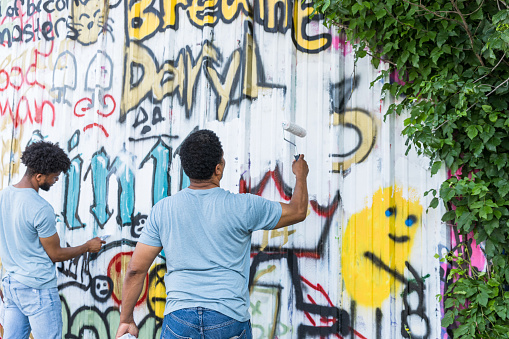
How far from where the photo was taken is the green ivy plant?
3.08m

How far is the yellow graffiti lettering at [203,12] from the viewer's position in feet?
14.0

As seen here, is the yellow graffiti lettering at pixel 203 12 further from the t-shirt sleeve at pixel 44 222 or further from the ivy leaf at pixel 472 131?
the ivy leaf at pixel 472 131

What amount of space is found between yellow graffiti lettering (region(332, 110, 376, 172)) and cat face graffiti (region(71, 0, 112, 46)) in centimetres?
257

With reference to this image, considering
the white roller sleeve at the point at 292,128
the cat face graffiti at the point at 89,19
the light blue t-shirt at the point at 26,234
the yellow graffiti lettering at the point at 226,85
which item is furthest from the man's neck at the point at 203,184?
the cat face graffiti at the point at 89,19

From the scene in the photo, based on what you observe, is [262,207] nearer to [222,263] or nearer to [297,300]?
[222,263]

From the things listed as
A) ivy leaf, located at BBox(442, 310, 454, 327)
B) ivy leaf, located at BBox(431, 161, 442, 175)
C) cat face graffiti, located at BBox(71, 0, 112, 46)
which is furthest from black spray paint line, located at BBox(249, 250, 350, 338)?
cat face graffiti, located at BBox(71, 0, 112, 46)

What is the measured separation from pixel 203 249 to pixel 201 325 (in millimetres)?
404

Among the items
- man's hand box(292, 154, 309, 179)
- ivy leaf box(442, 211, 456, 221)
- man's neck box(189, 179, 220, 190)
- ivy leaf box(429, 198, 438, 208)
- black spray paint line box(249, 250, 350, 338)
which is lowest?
black spray paint line box(249, 250, 350, 338)

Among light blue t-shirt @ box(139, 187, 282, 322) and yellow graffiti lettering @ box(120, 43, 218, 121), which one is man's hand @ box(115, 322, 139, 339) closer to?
light blue t-shirt @ box(139, 187, 282, 322)

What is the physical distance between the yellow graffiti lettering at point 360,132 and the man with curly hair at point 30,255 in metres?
2.27

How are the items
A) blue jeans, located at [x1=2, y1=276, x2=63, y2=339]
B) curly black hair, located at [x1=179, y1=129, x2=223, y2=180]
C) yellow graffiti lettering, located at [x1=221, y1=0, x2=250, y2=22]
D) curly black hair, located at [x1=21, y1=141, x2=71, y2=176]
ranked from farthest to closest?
yellow graffiti lettering, located at [x1=221, y1=0, x2=250, y2=22] < curly black hair, located at [x1=21, y1=141, x2=71, y2=176] < blue jeans, located at [x1=2, y1=276, x2=63, y2=339] < curly black hair, located at [x1=179, y1=129, x2=223, y2=180]

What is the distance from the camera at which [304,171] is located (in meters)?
3.15

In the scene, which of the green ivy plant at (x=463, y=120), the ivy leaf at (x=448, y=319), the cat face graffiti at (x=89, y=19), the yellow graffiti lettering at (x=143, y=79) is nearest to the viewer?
the green ivy plant at (x=463, y=120)

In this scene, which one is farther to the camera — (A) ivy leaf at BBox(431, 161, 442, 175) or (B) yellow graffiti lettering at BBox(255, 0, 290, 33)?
(B) yellow graffiti lettering at BBox(255, 0, 290, 33)
